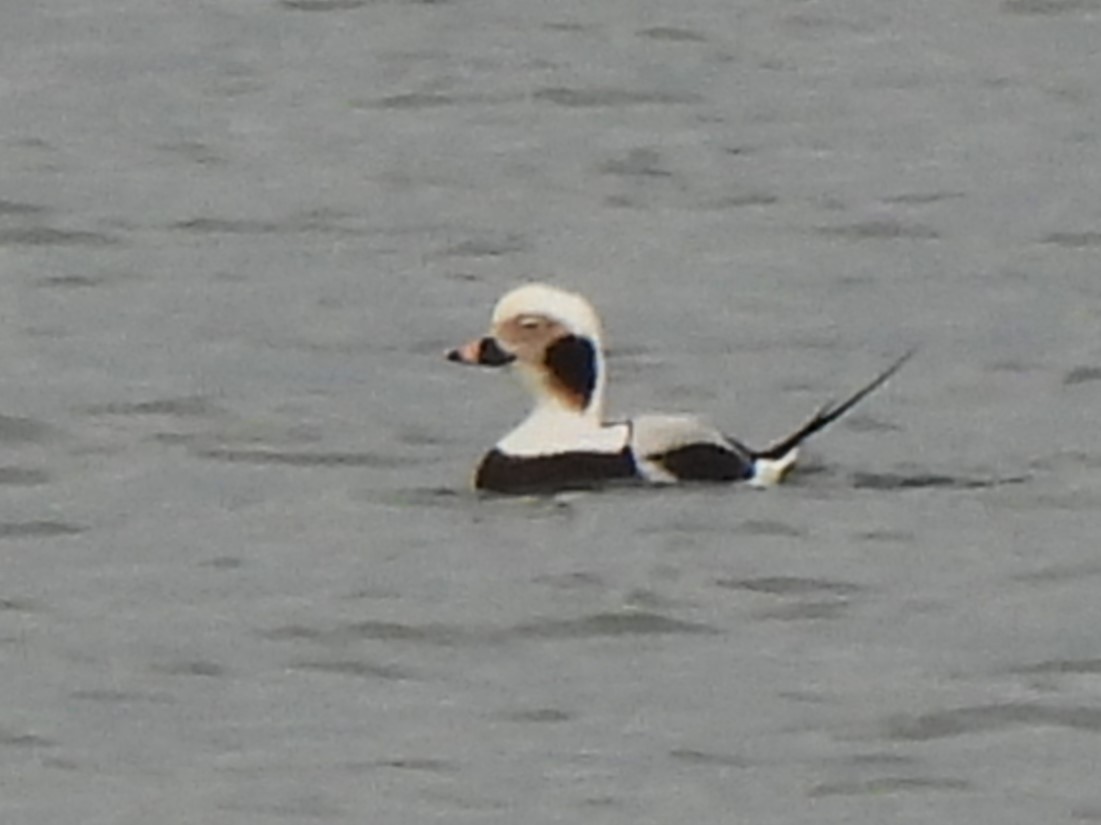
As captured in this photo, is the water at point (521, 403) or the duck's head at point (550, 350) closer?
the water at point (521, 403)

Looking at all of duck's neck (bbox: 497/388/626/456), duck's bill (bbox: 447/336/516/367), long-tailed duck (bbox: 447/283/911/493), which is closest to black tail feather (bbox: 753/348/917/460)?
long-tailed duck (bbox: 447/283/911/493)

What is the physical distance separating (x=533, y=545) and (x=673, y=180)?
4419 millimetres

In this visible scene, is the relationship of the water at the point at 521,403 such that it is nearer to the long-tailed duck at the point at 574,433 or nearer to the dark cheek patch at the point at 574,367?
the long-tailed duck at the point at 574,433

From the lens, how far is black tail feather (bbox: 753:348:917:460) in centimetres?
1398

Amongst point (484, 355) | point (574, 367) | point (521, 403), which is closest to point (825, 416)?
point (574, 367)

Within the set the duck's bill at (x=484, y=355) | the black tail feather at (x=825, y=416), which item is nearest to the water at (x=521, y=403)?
the black tail feather at (x=825, y=416)

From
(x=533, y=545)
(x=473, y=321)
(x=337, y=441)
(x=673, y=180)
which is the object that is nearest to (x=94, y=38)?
(x=673, y=180)

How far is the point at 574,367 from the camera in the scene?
1391 centimetres

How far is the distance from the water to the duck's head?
0.34 metres

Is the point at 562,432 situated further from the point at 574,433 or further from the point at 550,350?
the point at 550,350

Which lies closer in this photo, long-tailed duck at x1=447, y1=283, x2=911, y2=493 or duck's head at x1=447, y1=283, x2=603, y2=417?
long-tailed duck at x1=447, y1=283, x2=911, y2=493

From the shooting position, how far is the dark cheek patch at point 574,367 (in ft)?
45.6

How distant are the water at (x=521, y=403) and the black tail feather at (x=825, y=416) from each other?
0.07 m

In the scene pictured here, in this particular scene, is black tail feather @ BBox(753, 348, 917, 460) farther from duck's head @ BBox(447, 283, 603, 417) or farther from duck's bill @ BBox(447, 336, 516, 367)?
duck's bill @ BBox(447, 336, 516, 367)
